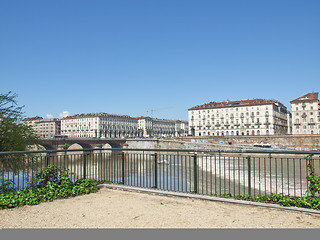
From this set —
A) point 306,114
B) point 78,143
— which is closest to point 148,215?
point 78,143

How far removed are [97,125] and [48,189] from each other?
6158 inches

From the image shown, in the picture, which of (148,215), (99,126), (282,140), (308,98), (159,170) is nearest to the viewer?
(148,215)

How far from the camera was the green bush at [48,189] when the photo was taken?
700 centimetres

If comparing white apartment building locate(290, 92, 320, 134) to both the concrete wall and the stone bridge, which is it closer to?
the concrete wall

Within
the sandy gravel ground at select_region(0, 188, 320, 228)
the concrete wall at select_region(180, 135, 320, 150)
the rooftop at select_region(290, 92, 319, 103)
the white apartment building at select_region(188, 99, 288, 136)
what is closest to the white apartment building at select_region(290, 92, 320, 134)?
the rooftop at select_region(290, 92, 319, 103)

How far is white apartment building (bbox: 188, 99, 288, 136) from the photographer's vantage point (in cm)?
10475

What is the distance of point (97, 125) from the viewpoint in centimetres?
16038

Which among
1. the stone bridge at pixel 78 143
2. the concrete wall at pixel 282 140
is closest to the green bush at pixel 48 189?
the stone bridge at pixel 78 143

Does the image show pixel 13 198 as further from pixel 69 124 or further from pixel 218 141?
pixel 69 124

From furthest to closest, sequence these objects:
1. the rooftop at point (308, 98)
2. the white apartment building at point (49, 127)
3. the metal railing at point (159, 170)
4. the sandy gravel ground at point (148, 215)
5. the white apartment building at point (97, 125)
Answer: the white apartment building at point (49, 127), the white apartment building at point (97, 125), the rooftop at point (308, 98), the metal railing at point (159, 170), the sandy gravel ground at point (148, 215)

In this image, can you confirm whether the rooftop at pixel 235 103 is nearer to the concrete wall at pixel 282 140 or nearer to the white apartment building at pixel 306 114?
the white apartment building at pixel 306 114

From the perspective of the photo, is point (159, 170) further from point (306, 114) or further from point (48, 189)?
point (306, 114)

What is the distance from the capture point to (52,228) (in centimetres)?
521

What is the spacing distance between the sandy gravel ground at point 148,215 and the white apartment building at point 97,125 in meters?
151
